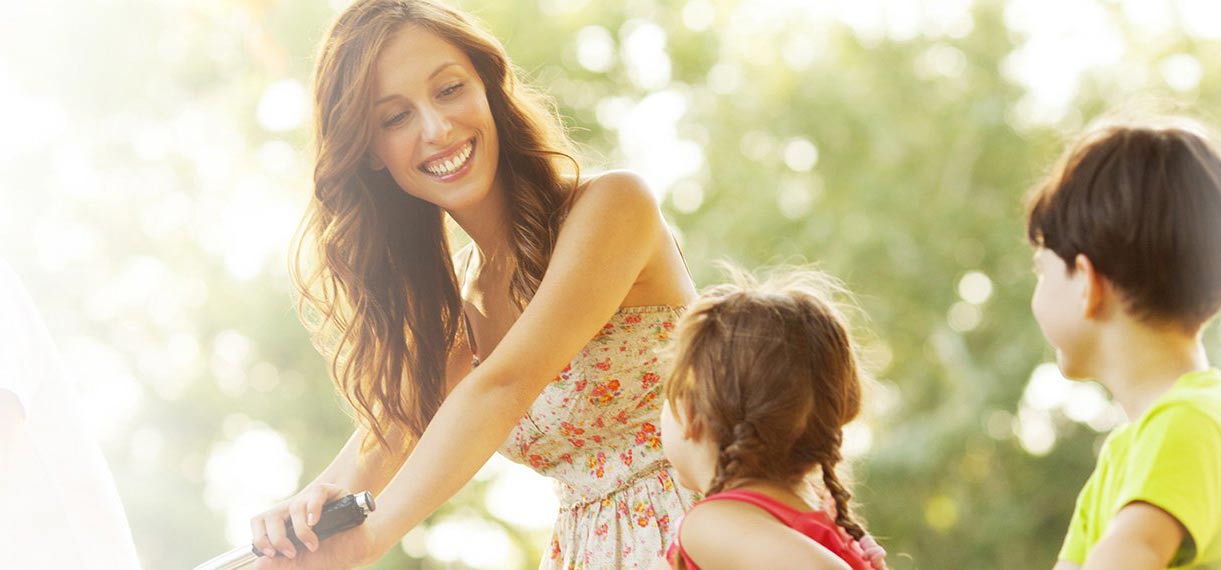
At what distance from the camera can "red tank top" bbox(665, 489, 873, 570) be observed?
116 cm

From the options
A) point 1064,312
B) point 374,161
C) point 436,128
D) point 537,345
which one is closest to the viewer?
point 1064,312

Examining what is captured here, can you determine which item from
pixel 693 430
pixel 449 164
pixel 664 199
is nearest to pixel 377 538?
pixel 693 430

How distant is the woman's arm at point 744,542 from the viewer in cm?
112

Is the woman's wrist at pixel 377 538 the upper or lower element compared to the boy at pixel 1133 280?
lower

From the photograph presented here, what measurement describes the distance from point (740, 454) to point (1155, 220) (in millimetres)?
375

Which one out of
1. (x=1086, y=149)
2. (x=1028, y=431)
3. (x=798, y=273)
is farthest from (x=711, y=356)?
(x=1028, y=431)

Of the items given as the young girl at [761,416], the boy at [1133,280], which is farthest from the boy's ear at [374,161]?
the boy at [1133,280]

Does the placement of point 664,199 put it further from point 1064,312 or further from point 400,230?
point 1064,312

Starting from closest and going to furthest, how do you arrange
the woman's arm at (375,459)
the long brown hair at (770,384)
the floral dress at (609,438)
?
the long brown hair at (770,384)
the floral dress at (609,438)
the woman's arm at (375,459)

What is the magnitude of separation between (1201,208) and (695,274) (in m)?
4.41

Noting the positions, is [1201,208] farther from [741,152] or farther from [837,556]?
[741,152]

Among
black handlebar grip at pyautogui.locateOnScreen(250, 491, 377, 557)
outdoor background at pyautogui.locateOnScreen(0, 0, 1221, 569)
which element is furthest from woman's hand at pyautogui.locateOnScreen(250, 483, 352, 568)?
outdoor background at pyautogui.locateOnScreen(0, 0, 1221, 569)

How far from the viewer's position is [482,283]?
5.89 ft

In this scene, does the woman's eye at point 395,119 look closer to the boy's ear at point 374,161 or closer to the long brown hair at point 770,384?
the boy's ear at point 374,161
